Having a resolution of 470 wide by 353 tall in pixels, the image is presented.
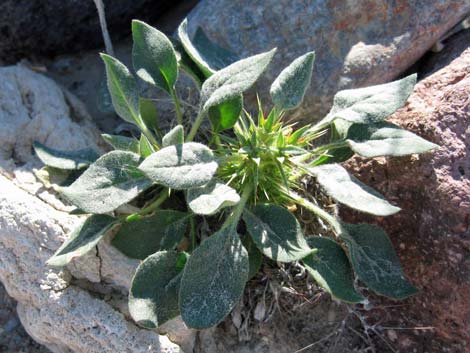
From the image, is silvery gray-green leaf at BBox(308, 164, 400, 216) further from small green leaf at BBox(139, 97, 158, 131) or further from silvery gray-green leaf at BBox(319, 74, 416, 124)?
small green leaf at BBox(139, 97, 158, 131)

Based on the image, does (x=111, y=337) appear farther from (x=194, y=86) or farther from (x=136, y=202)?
(x=194, y=86)

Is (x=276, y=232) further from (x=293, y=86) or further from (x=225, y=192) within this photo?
(x=293, y=86)

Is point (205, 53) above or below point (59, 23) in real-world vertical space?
below

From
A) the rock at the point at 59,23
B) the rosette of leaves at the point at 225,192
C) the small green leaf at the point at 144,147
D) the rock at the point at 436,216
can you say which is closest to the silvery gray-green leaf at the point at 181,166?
the rosette of leaves at the point at 225,192

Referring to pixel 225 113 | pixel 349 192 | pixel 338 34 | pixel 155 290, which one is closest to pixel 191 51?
pixel 225 113

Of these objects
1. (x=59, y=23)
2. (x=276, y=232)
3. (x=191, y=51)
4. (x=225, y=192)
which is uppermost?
(x=59, y=23)

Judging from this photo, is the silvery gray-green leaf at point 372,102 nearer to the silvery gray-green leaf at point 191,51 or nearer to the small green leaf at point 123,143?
the silvery gray-green leaf at point 191,51
